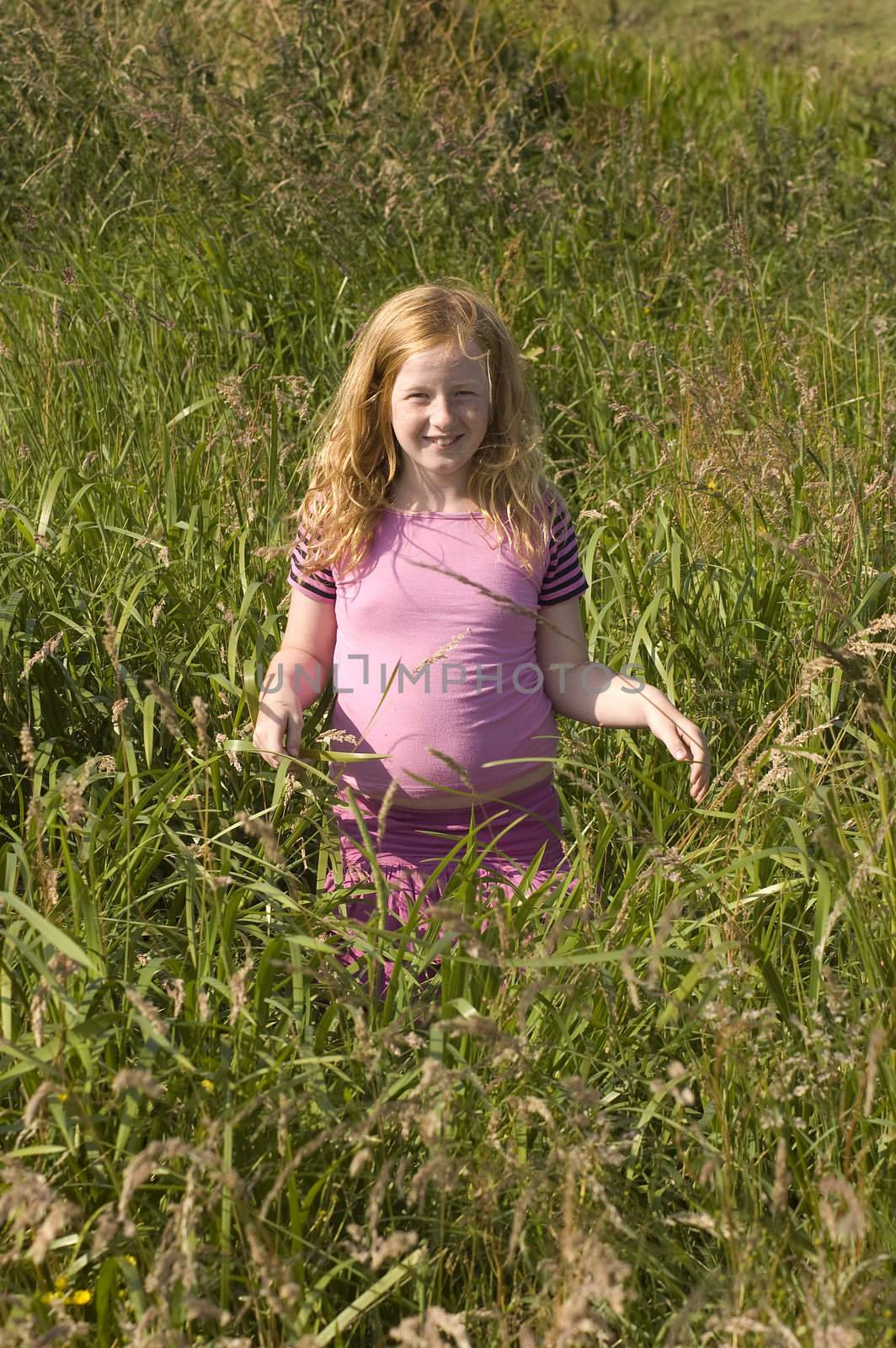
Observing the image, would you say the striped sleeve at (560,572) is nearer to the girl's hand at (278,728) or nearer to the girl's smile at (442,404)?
the girl's smile at (442,404)

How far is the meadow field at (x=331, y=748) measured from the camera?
1245mm

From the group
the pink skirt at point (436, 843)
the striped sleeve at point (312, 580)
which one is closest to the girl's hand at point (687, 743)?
the pink skirt at point (436, 843)

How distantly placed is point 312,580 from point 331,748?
0.89 ft

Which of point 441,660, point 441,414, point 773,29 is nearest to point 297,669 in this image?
point 441,660

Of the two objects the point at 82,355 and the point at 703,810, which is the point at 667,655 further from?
the point at 82,355

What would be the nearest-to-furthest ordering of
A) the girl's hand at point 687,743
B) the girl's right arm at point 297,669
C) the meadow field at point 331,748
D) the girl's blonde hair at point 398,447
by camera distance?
the meadow field at point 331,748 → the girl's hand at point 687,743 → the girl's right arm at point 297,669 → the girl's blonde hair at point 398,447

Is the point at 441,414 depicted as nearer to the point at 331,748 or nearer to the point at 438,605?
the point at 438,605

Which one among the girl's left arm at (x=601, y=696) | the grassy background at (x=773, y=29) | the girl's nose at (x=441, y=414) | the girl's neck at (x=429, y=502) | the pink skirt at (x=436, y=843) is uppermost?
the grassy background at (x=773, y=29)

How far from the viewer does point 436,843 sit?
2082 millimetres

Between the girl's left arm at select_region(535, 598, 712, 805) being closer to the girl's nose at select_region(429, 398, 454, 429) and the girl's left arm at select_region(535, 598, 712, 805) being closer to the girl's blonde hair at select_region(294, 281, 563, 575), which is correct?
the girl's blonde hair at select_region(294, 281, 563, 575)

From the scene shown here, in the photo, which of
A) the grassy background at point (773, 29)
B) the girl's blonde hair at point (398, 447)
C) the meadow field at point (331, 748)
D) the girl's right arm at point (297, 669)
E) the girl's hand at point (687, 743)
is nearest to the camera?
the meadow field at point (331, 748)

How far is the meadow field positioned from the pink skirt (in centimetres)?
7

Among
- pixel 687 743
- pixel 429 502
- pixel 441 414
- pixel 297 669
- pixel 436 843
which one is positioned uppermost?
pixel 441 414

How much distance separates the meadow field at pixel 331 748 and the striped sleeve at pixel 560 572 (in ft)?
0.52
